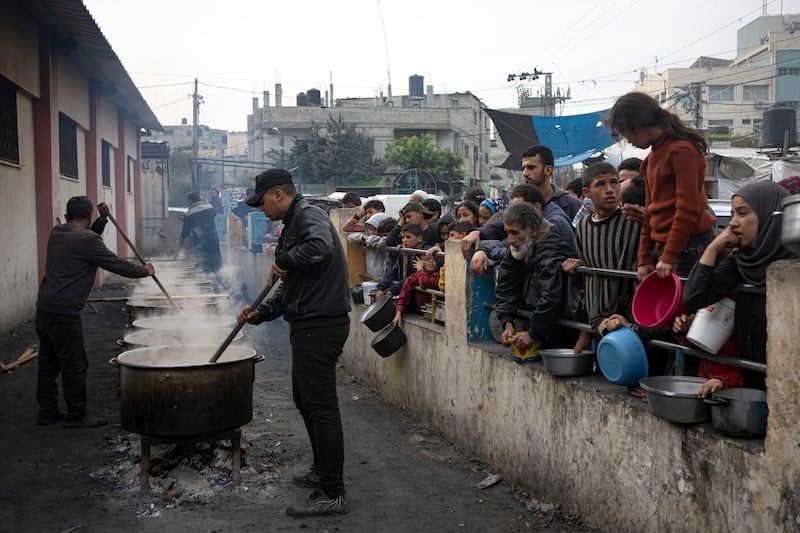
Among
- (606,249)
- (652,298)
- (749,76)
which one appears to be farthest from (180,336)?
(749,76)

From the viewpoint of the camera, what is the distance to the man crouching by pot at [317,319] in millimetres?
4797

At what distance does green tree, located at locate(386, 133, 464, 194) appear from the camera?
43.9 meters

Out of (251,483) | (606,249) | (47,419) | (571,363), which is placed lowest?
(251,483)

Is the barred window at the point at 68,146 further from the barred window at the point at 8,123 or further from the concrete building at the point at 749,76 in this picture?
the concrete building at the point at 749,76

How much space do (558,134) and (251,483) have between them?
51.5ft

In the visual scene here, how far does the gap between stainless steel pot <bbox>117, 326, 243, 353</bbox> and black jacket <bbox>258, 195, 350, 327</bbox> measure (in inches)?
54.7

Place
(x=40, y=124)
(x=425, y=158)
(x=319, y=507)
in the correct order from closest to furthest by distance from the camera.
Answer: (x=319, y=507) < (x=40, y=124) < (x=425, y=158)

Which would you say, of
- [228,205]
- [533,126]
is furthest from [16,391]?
[228,205]

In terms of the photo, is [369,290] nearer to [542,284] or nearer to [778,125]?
[542,284]

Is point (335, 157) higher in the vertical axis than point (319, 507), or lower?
higher

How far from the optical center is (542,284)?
4855mm

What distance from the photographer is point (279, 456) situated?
5.93 m

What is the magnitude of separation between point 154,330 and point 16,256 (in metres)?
6.37

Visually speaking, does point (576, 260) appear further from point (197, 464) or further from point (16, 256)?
point (16, 256)
